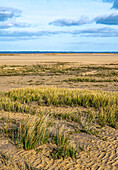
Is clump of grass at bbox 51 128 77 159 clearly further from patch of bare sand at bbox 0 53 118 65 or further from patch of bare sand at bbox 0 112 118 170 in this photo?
patch of bare sand at bbox 0 53 118 65

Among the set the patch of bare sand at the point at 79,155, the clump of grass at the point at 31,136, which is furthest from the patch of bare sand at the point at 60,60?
the patch of bare sand at the point at 79,155

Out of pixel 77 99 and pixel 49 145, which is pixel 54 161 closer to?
pixel 49 145

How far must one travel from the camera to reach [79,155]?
5758mm

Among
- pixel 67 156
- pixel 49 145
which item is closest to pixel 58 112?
pixel 49 145

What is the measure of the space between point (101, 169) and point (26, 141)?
2.20 metres

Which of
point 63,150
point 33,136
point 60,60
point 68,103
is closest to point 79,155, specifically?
point 63,150

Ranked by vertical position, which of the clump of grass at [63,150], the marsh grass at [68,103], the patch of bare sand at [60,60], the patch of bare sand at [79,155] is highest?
the patch of bare sand at [60,60]

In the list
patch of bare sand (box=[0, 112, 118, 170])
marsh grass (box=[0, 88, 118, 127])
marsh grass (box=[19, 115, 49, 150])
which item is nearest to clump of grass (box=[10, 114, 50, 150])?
marsh grass (box=[19, 115, 49, 150])

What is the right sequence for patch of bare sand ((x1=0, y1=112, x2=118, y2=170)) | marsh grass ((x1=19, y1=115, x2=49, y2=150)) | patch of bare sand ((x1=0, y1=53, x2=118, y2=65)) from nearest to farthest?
patch of bare sand ((x1=0, y1=112, x2=118, y2=170)) → marsh grass ((x1=19, y1=115, x2=49, y2=150)) → patch of bare sand ((x1=0, y1=53, x2=118, y2=65))

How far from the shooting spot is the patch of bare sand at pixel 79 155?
17.1ft

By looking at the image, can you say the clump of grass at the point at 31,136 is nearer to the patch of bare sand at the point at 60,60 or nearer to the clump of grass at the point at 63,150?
the clump of grass at the point at 63,150

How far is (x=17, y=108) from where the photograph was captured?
33.9 feet

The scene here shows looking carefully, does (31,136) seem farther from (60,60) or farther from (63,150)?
(60,60)

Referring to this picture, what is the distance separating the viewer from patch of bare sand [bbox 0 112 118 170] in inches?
206
